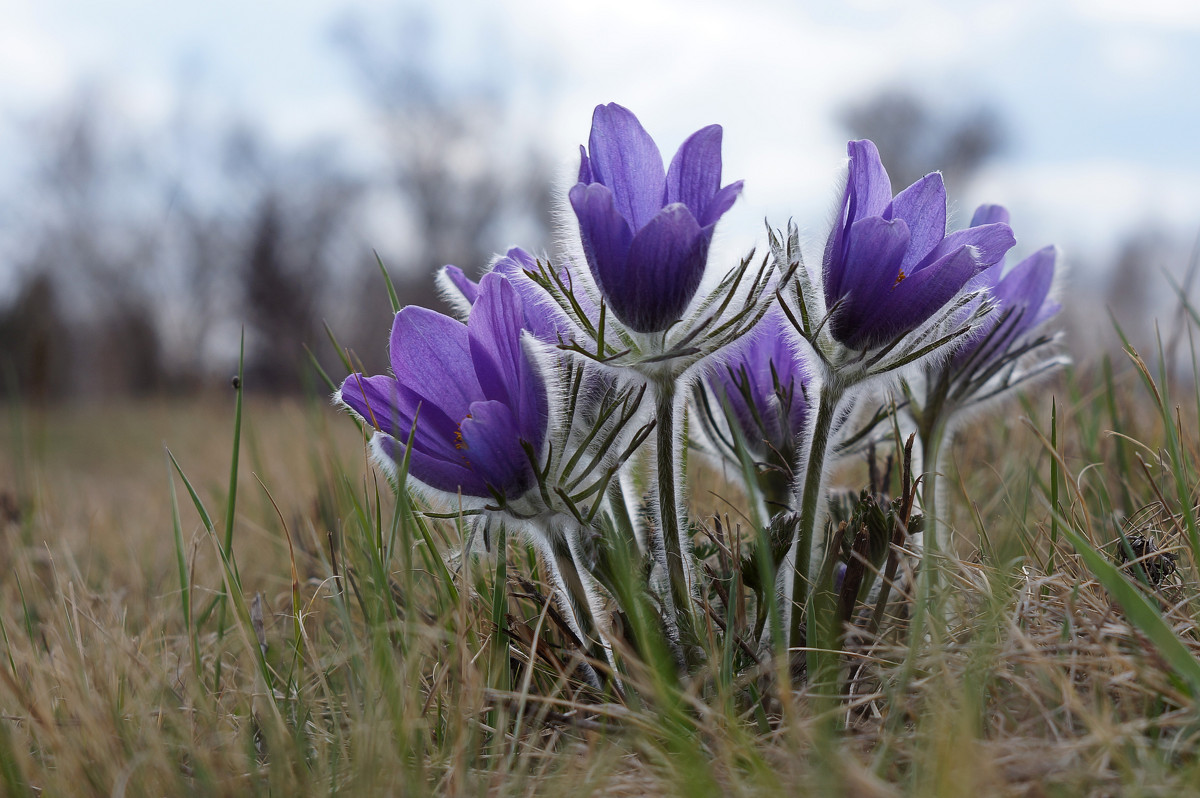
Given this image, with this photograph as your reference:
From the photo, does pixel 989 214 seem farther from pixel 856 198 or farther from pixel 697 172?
pixel 697 172

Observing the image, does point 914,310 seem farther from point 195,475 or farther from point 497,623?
point 195,475

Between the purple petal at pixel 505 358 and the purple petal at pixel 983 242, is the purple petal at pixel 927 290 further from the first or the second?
the purple petal at pixel 505 358

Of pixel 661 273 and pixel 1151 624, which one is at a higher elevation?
pixel 661 273

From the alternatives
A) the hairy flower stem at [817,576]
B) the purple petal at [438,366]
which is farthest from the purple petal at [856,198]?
the purple petal at [438,366]

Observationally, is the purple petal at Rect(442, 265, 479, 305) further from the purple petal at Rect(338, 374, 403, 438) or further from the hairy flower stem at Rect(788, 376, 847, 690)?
the hairy flower stem at Rect(788, 376, 847, 690)

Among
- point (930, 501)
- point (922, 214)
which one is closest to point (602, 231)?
point (922, 214)

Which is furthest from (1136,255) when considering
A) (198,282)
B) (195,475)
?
(195,475)
